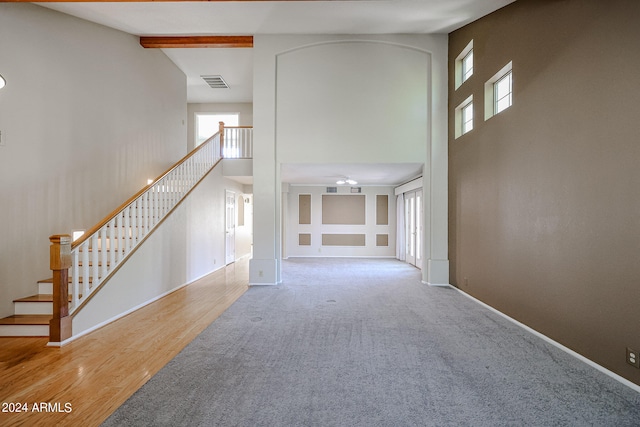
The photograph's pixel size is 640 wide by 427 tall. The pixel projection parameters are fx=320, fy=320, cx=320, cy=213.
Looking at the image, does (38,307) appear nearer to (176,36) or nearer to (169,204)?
(169,204)

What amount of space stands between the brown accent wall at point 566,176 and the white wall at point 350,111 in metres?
1.30

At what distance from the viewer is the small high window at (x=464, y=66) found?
17.9 feet

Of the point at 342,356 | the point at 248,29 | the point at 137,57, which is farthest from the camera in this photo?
the point at 137,57

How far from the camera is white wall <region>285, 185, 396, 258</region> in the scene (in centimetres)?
1079

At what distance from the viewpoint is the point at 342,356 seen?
296cm

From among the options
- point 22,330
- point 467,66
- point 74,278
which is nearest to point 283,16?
point 467,66

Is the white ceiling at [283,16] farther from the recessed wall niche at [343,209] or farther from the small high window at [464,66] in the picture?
the recessed wall niche at [343,209]

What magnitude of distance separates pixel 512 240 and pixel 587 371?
1.66m

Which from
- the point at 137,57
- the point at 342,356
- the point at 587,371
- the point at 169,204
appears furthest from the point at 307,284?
the point at 137,57

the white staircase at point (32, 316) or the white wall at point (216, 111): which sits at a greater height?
the white wall at point (216, 111)

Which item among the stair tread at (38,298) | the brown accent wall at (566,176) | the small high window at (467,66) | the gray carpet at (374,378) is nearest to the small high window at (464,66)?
the small high window at (467,66)

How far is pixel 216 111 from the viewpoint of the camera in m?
11.0

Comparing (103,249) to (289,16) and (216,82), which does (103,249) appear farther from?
(216,82)

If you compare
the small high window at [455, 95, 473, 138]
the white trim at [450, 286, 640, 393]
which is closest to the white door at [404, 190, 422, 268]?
the small high window at [455, 95, 473, 138]
